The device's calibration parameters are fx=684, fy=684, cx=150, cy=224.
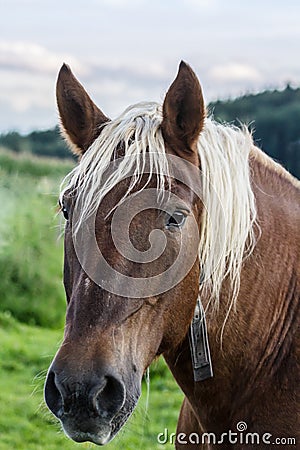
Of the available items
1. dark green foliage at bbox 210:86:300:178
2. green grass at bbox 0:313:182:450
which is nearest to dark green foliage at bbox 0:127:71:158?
dark green foliage at bbox 210:86:300:178

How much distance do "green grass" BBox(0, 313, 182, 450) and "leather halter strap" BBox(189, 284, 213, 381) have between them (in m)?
1.95

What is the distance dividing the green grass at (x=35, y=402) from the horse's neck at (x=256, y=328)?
6.08 ft

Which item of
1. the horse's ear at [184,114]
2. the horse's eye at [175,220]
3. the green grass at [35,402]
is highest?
the horse's ear at [184,114]

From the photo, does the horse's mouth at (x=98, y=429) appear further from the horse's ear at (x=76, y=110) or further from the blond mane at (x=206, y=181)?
the horse's ear at (x=76, y=110)

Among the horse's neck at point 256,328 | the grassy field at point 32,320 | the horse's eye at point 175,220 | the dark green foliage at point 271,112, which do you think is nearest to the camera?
the horse's eye at point 175,220

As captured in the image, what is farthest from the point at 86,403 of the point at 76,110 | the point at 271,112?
the point at 271,112

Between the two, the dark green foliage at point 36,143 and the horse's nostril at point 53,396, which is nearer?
the horse's nostril at point 53,396

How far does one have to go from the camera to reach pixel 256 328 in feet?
9.28

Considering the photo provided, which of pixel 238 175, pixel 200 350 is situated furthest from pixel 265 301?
pixel 238 175

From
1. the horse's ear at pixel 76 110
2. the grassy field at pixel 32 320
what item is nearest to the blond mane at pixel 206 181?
the horse's ear at pixel 76 110

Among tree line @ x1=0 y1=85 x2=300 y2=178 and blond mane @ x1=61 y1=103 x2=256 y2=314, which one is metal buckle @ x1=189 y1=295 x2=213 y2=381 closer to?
blond mane @ x1=61 y1=103 x2=256 y2=314

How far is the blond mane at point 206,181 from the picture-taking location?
2.58m

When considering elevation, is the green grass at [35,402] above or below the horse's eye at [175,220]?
below

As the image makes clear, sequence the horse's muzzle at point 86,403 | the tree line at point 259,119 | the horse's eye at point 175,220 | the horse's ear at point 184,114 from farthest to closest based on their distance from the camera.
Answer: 1. the tree line at point 259,119
2. the horse's ear at point 184,114
3. the horse's eye at point 175,220
4. the horse's muzzle at point 86,403
